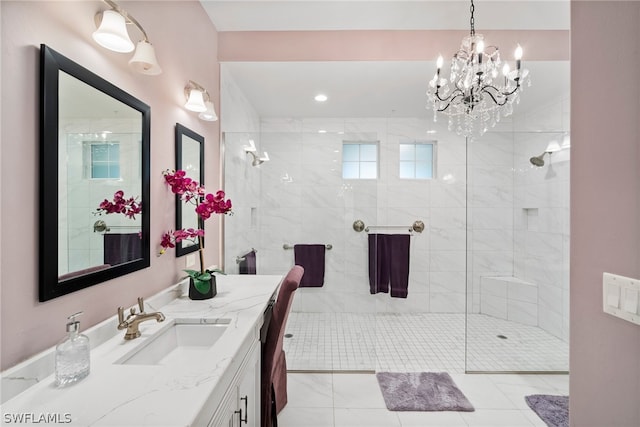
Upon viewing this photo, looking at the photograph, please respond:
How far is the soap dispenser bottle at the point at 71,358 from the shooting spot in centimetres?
76

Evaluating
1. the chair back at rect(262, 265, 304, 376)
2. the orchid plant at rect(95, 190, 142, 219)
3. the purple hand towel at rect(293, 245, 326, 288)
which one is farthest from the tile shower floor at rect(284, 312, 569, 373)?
the orchid plant at rect(95, 190, 142, 219)

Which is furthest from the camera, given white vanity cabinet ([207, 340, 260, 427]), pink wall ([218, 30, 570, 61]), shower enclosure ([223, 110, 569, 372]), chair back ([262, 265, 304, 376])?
shower enclosure ([223, 110, 569, 372])

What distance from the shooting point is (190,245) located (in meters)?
1.82

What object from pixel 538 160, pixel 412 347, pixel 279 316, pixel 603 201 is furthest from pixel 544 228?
pixel 279 316

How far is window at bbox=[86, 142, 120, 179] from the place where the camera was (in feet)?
3.38

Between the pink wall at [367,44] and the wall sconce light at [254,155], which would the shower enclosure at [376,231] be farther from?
the pink wall at [367,44]

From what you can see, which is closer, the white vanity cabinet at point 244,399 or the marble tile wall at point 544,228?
the white vanity cabinet at point 244,399

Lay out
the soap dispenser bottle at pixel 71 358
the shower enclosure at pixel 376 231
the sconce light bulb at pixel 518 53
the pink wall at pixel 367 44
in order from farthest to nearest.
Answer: the shower enclosure at pixel 376 231 < the pink wall at pixel 367 44 < the sconce light bulb at pixel 518 53 < the soap dispenser bottle at pixel 71 358

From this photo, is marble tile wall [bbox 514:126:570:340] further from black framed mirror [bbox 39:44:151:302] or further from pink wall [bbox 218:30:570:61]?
black framed mirror [bbox 39:44:151:302]

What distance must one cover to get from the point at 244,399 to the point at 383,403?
1.20m

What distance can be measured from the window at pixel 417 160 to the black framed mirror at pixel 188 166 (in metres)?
2.50

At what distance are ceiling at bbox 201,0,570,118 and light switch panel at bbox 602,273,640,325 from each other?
2.10 m

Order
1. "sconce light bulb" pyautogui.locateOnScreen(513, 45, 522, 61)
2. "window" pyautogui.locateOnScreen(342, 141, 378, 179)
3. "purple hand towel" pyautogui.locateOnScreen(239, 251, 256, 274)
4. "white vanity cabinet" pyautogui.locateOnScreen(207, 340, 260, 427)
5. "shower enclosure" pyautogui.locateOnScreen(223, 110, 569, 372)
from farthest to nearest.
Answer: "window" pyautogui.locateOnScreen(342, 141, 378, 179), "purple hand towel" pyautogui.locateOnScreen(239, 251, 256, 274), "shower enclosure" pyautogui.locateOnScreen(223, 110, 569, 372), "sconce light bulb" pyautogui.locateOnScreen(513, 45, 522, 61), "white vanity cabinet" pyautogui.locateOnScreen(207, 340, 260, 427)

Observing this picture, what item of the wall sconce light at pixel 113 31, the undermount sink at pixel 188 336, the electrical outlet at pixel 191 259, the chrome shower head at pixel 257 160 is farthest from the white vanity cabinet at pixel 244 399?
the chrome shower head at pixel 257 160
